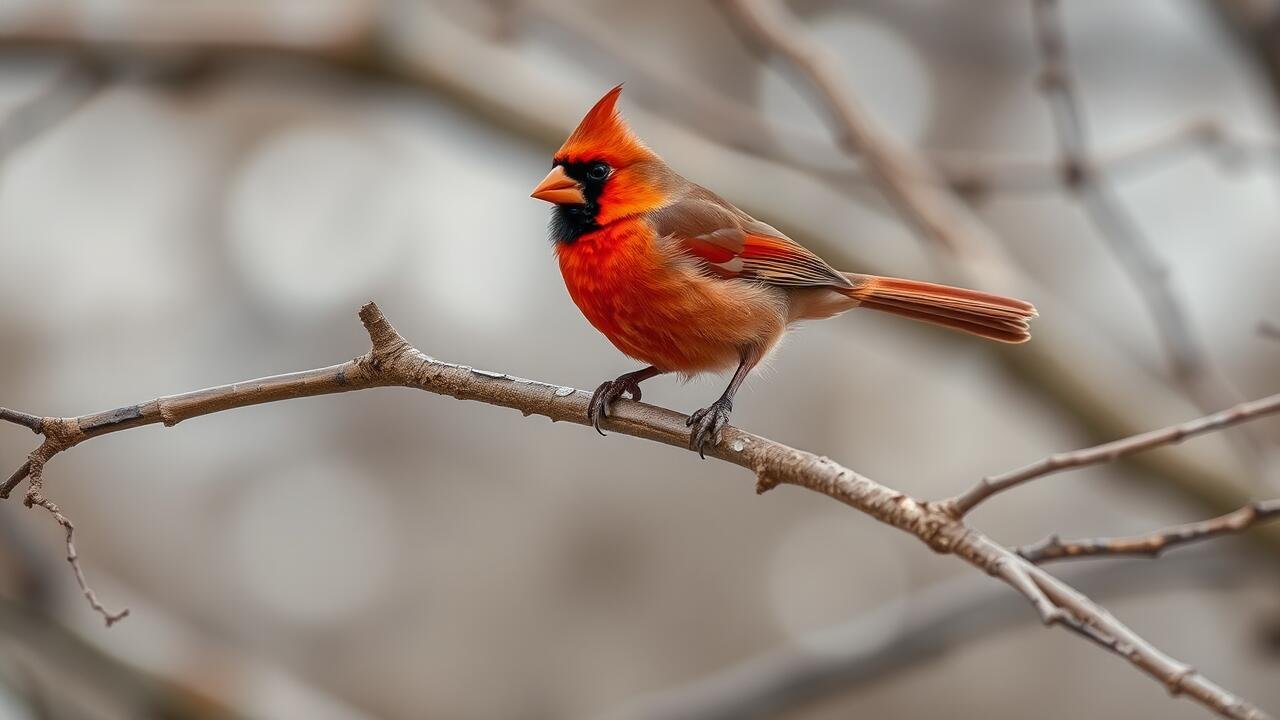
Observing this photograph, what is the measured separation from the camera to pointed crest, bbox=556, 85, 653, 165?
98.4 inches

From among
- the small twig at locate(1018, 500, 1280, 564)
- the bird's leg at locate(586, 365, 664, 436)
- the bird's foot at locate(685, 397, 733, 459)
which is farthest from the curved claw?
the small twig at locate(1018, 500, 1280, 564)

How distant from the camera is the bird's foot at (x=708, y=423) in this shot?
208cm

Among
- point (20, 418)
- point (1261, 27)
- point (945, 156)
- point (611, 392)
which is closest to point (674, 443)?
point (611, 392)

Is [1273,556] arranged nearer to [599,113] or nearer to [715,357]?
[715,357]

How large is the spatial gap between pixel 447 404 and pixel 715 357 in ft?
24.5

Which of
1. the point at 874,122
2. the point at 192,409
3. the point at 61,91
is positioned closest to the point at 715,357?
the point at 192,409

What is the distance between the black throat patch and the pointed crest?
33 mm

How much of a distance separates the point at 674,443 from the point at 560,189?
2.24ft

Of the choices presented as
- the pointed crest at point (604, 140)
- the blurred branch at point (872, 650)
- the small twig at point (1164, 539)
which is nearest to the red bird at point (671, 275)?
the pointed crest at point (604, 140)

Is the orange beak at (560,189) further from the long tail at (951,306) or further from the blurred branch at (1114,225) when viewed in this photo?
the blurred branch at (1114,225)

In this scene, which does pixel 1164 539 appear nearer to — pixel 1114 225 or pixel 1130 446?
pixel 1130 446

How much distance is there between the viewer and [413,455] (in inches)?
390

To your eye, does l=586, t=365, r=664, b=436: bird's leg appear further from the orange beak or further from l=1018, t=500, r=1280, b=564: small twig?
l=1018, t=500, r=1280, b=564: small twig

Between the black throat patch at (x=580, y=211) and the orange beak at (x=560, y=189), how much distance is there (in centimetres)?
1
